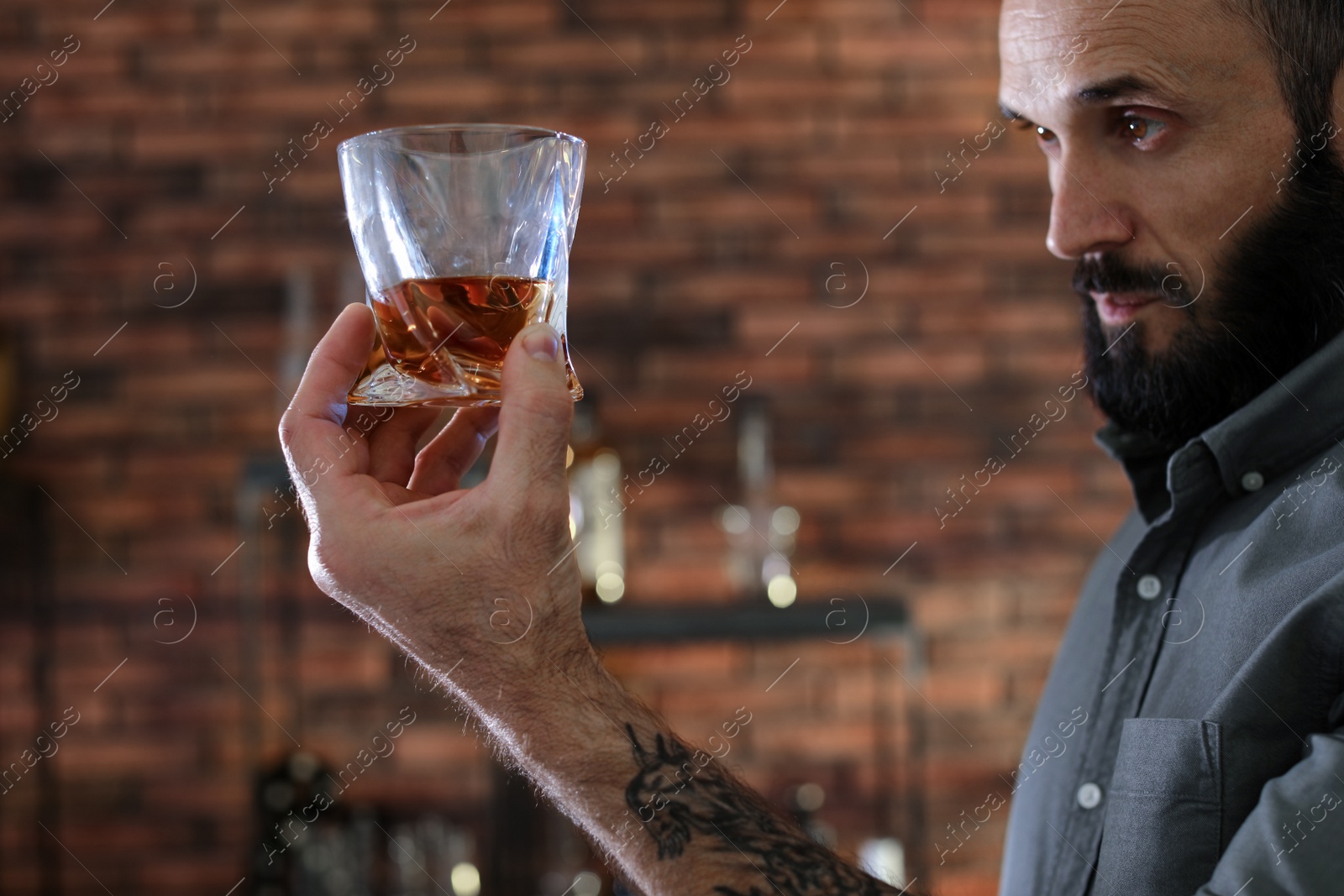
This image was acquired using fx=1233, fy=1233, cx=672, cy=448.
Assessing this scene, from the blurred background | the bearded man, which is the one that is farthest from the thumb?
the blurred background

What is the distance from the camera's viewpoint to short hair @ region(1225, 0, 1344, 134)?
0.86 metres

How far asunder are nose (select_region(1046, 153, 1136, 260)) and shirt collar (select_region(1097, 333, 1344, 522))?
5.9 inches

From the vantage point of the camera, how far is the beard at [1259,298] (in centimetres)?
87

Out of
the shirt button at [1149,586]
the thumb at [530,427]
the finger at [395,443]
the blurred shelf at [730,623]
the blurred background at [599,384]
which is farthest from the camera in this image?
the blurred background at [599,384]

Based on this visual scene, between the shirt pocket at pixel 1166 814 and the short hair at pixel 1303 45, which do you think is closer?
the shirt pocket at pixel 1166 814

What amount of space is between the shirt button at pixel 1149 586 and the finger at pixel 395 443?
0.53m

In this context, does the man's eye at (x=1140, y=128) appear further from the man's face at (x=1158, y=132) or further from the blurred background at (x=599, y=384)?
the blurred background at (x=599, y=384)

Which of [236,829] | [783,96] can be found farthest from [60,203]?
[783,96]

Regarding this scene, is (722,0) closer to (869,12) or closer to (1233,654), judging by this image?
(869,12)

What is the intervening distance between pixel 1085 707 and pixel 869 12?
1.76 m

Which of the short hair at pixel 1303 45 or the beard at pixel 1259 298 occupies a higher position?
the short hair at pixel 1303 45

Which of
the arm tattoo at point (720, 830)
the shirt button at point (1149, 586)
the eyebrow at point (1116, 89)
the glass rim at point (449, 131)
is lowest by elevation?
Result: the arm tattoo at point (720, 830)

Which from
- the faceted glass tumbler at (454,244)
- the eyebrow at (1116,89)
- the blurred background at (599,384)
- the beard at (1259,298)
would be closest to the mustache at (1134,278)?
the beard at (1259,298)

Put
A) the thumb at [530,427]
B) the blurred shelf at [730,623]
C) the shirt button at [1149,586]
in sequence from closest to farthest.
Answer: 1. the thumb at [530,427]
2. the shirt button at [1149,586]
3. the blurred shelf at [730,623]
